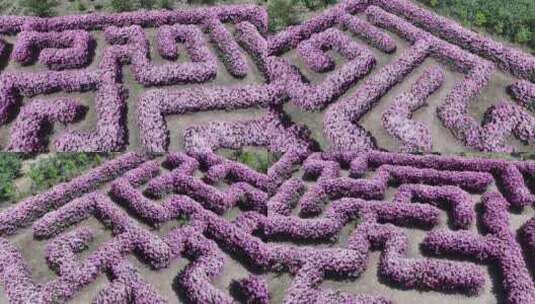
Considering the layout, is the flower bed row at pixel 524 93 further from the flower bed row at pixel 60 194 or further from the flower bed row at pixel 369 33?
the flower bed row at pixel 60 194

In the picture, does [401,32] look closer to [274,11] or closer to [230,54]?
[274,11]

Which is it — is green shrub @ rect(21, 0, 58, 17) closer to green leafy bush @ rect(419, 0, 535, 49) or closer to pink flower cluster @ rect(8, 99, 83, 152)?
pink flower cluster @ rect(8, 99, 83, 152)

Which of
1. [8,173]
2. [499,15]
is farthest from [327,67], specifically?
[8,173]

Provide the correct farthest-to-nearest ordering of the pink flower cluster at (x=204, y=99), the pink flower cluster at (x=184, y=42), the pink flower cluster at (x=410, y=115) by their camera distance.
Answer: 1. the pink flower cluster at (x=184, y=42)
2. the pink flower cluster at (x=204, y=99)
3. the pink flower cluster at (x=410, y=115)

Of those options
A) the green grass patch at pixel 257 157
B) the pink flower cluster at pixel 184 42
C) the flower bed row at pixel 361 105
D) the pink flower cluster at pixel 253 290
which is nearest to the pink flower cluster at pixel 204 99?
the pink flower cluster at pixel 184 42

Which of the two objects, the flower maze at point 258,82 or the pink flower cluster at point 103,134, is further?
the flower maze at point 258,82

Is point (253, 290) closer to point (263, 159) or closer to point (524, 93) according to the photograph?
point (263, 159)

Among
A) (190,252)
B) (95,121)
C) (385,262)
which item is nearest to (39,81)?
(95,121)

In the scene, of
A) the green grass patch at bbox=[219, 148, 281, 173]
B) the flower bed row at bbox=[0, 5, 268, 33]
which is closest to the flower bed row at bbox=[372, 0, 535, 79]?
the flower bed row at bbox=[0, 5, 268, 33]
